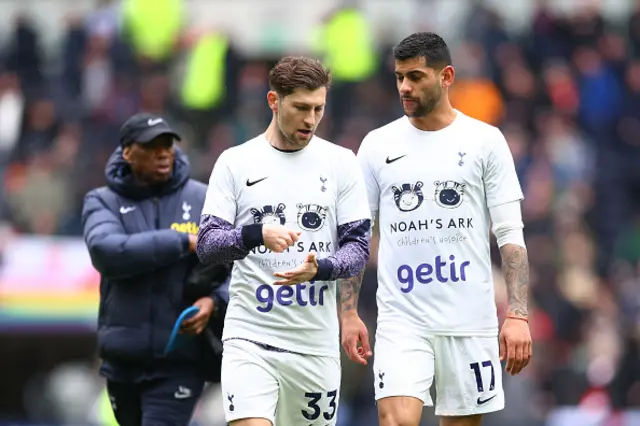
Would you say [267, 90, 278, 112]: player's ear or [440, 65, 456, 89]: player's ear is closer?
[267, 90, 278, 112]: player's ear

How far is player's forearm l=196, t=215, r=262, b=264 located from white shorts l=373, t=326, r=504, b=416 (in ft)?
3.73

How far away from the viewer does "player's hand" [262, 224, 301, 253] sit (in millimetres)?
7992

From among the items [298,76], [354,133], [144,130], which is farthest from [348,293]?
[354,133]

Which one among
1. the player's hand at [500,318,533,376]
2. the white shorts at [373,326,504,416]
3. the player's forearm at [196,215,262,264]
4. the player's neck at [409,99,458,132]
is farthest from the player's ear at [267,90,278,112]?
the player's hand at [500,318,533,376]

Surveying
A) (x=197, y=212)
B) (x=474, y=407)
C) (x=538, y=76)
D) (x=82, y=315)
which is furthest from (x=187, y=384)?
(x=538, y=76)

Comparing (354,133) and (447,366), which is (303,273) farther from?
(354,133)

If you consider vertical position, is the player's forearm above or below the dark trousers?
above

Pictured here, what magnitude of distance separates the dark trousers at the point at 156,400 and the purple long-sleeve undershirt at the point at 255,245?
145 cm

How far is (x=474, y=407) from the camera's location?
29.2 feet

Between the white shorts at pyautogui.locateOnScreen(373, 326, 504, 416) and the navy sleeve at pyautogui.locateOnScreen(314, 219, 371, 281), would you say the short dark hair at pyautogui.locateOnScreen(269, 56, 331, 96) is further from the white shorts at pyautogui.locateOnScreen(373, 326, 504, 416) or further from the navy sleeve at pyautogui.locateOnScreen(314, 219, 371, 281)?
the white shorts at pyautogui.locateOnScreen(373, 326, 504, 416)

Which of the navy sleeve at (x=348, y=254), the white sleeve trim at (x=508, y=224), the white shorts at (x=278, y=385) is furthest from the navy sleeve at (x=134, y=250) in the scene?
the white sleeve trim at (x=508, y=224)

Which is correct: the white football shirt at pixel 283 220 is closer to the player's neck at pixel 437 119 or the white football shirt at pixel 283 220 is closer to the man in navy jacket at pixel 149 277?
the player's neck at pixel 437 119

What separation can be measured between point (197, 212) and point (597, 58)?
12.8 m

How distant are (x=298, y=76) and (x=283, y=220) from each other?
0.83 m
